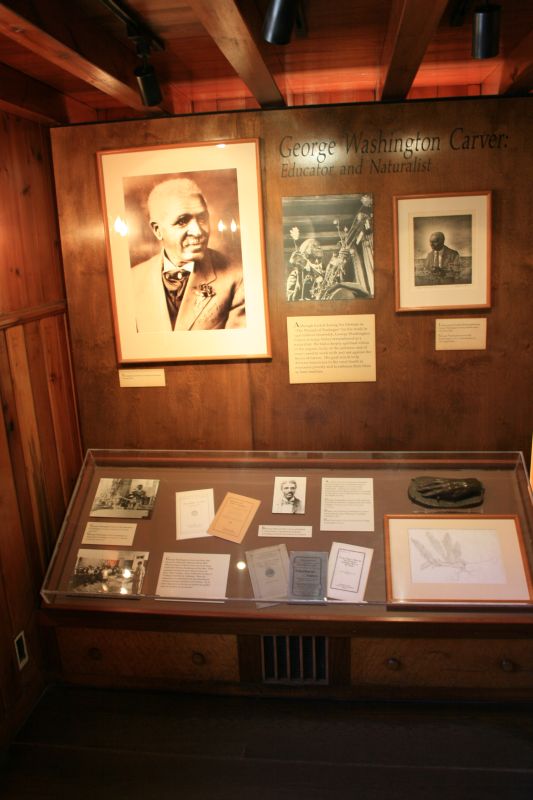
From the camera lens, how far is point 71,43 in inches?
70.5

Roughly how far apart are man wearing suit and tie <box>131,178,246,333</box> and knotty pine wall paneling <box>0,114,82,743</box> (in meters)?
0.39

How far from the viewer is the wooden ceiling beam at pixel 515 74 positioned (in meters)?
2.05

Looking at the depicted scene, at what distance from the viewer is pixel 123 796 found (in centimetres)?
199

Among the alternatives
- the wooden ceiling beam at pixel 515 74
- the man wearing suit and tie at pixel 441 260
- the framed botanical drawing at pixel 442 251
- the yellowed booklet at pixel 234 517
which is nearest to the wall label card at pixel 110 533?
the yellowed booklet at pixel 234 517

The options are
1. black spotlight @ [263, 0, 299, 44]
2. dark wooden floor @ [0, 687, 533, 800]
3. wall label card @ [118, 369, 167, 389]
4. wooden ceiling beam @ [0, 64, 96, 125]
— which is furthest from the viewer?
wall label card @ [118, 369, 167, 389]

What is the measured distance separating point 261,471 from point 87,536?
0.77 m

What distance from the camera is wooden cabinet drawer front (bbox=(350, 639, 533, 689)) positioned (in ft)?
7.22

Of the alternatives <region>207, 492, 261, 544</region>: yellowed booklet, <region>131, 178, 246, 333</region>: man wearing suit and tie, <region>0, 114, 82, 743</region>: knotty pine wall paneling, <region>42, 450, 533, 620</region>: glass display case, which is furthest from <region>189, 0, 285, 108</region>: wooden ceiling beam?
<region>207, 492, 261, 544</region>: yellowed booklet

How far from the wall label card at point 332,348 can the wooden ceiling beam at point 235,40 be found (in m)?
0.90

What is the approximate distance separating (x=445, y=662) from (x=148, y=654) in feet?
3.71

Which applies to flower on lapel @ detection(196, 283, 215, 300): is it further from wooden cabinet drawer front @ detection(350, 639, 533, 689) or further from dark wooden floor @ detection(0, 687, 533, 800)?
dark wooden floor @ detection(0, 687, 533, 800)

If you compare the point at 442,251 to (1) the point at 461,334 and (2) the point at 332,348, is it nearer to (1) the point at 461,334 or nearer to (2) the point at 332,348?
(1) the point at 461,334

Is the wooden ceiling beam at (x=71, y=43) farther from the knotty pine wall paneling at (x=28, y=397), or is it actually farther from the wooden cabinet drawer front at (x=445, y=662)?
the wooden cabinet drawer front at (x=445, y=662)

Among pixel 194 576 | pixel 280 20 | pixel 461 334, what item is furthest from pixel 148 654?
pixel 280 20
